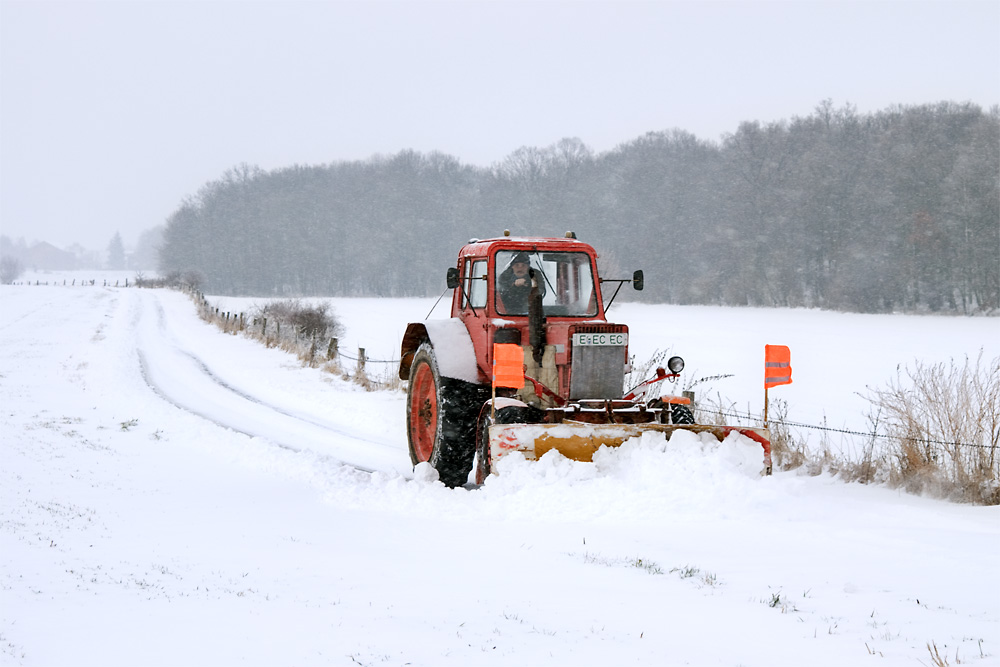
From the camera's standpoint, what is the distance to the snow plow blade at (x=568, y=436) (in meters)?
6.95

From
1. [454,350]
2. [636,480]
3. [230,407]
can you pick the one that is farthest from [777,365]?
[230,407]

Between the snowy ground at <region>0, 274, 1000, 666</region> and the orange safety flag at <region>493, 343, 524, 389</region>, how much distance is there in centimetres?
62

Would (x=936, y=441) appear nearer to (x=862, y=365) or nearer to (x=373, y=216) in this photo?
(x=862, y=365)

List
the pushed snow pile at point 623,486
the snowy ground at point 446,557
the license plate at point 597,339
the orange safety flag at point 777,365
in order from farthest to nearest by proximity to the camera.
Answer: the orange safety flag at point 777,365
the license plate at point 597,339
the pushed snow pile at point 623,486
the snowy ground at point 446,557

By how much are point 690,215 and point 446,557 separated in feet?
213

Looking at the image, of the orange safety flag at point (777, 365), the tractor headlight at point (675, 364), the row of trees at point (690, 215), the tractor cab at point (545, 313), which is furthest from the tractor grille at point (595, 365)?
the row of trees at point (690, 215)

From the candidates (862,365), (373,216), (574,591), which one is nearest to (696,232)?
(373,216)

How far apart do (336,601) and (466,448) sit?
138 inches

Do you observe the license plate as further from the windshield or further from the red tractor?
the windshield

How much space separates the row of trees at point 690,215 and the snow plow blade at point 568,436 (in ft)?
120

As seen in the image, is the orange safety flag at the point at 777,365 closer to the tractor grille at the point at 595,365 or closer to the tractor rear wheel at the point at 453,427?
the tractor grille at the point at 595,365

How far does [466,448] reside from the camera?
7.96m

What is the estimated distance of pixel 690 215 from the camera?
68.0m

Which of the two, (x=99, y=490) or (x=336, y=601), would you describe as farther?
(x=99, y=490)
